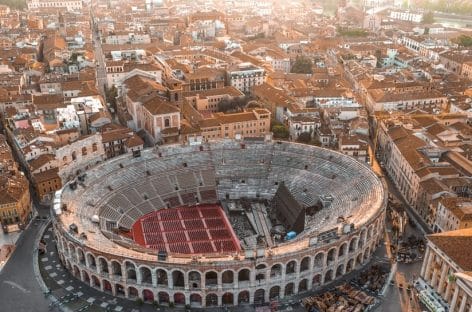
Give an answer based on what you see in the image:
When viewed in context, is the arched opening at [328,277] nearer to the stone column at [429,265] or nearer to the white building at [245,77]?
the stone column at [429,265]

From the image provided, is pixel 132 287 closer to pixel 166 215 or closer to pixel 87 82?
pixel 166 215

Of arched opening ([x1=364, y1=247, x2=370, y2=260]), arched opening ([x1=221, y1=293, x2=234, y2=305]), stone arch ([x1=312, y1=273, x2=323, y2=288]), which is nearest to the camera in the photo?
arched opening ([x1=221, y1=293, x2=234, y2=305])

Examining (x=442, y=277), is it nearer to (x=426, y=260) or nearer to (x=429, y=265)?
(x=429, y=265)

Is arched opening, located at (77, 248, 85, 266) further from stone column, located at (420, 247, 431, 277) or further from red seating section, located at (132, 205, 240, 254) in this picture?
stone column, located at (420, 247, 431, 277)

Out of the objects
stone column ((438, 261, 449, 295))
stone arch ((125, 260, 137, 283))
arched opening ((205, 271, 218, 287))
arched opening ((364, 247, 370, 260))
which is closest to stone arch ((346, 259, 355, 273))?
arched opening ((364, 247, 370, 260))

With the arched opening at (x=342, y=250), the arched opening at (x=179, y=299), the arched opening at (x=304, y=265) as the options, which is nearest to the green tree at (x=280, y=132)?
the arched opening at (x=342, y=250)

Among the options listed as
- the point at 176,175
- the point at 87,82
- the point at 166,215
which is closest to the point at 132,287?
the point at 166,215
